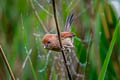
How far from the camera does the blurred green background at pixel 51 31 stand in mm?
1783

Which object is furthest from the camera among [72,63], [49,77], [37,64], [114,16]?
[114,16]

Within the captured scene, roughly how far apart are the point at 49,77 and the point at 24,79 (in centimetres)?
25

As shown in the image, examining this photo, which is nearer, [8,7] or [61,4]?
[61,4]

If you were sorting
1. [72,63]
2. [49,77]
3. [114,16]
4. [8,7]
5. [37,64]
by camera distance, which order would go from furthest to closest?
1. [8,7]
2. [114,16]
3. [72,63]
4. [37,64]
5. [49,77]

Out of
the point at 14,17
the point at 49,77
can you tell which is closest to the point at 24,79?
the point at 49,77

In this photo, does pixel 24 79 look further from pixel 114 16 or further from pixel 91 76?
pixel 114 16

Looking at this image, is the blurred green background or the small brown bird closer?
the small brown bird

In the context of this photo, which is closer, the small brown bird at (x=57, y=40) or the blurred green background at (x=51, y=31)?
the small brown bird at (x=57, y=40)

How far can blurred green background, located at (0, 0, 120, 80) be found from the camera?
5.85ft

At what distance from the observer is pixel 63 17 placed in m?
1.84

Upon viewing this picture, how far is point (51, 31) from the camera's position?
5.99 feet

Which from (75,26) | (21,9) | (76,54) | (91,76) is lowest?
(91,76)

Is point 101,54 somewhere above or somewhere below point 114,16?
below

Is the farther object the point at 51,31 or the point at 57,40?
the point at 51,31
